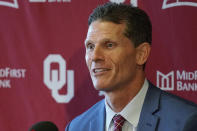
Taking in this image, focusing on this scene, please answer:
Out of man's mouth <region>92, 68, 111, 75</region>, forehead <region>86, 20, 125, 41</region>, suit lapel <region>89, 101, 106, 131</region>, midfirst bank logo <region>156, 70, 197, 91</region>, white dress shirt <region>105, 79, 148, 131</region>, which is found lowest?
suit lapel <region>89, 101, 106, 131</region>

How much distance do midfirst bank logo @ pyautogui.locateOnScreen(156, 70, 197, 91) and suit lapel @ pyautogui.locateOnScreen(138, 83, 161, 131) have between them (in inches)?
12.4

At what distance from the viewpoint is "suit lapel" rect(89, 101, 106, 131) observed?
5.41ft

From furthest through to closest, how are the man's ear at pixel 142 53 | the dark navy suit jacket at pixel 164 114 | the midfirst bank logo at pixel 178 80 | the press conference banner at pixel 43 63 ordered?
1. the press conference banner at pixel 43 63
2. the midfirst bank logo at pixel 178 80
3. the man's ear at pixel 142 53
4. the dark navy suit jacket at pixel 164 114

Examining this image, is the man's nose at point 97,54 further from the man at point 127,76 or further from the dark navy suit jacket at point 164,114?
the dark navy suit jacket at point 164,114

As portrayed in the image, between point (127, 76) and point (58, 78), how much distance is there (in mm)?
590

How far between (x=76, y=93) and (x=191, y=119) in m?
0.75

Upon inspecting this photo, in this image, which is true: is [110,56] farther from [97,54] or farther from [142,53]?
[142,53]

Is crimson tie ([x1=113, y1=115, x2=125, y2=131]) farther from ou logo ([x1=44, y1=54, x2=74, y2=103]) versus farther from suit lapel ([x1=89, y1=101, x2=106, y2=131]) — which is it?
ou logo ([x1=44, y1=54, x2=74, y2=103])

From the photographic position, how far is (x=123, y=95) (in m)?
1.57

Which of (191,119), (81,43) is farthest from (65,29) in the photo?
(191,119)

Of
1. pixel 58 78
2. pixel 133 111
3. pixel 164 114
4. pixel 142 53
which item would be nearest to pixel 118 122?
pixel 133 111

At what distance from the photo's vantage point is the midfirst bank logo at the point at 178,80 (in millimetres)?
1862

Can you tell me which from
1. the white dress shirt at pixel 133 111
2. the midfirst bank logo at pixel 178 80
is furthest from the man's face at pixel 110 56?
the midfirst bank logo at pixel 178 80

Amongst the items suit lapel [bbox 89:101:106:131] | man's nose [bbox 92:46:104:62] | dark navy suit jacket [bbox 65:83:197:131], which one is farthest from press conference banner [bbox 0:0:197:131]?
man's nose [bbox 92:46:104:62]
